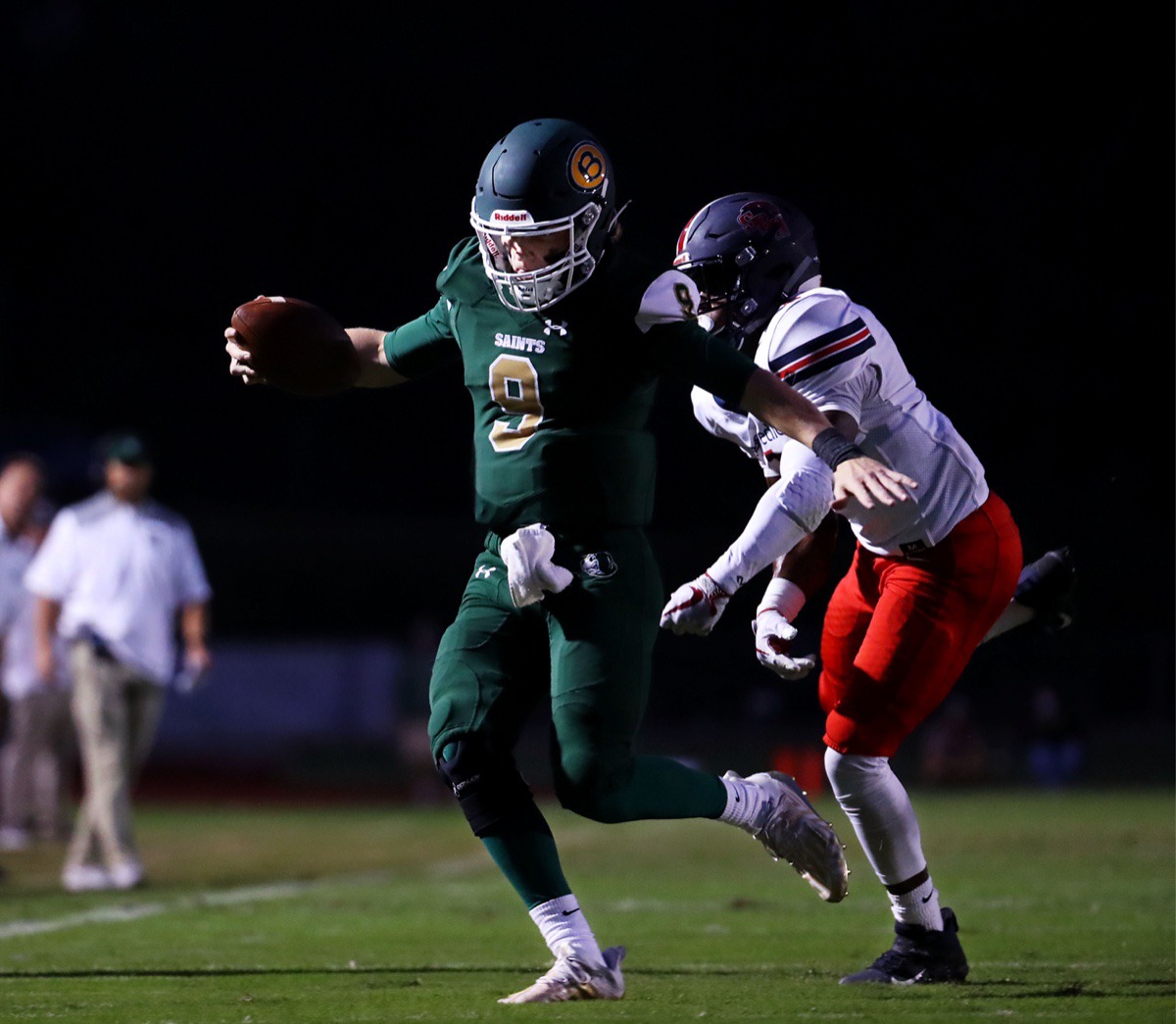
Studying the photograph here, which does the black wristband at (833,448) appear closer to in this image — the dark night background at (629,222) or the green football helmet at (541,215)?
the green football helmet at (541,215)

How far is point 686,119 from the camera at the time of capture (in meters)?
20.4

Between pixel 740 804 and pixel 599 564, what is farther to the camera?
pixel 740 804

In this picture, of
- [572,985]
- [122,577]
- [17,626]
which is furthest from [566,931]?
[17,626]

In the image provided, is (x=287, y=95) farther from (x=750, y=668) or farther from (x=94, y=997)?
(x=94, y=997)

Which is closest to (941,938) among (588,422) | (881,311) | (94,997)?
(588,422)

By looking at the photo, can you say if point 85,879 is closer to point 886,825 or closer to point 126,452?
point 126,452

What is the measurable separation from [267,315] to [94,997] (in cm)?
160

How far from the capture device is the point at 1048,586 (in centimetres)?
473

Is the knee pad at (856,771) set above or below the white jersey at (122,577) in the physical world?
below

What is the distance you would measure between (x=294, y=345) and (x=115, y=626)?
3.69 m

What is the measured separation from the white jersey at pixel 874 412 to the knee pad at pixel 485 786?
3.09 ft

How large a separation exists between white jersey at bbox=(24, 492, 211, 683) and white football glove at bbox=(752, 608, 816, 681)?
4.12 metres

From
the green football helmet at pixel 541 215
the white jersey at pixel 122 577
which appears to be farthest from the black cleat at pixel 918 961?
the white jersey at pixel 122 577

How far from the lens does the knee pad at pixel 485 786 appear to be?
12.8 feet
